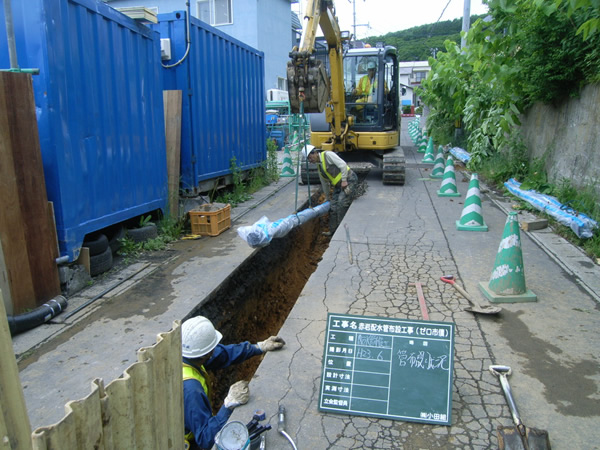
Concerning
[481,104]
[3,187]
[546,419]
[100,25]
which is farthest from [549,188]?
[3,187]

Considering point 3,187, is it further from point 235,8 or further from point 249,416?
point 235,8

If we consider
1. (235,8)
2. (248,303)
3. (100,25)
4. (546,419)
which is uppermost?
(235,8)

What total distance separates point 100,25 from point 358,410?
16.9 ft

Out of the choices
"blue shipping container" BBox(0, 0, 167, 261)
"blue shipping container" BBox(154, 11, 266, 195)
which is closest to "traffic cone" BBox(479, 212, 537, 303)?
"blue shipping container" BBox(0, 0, 167, 261)

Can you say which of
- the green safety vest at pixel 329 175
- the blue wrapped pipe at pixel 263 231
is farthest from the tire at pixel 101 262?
the green safety vest at pixel 329 175

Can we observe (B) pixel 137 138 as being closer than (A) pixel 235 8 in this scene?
Yes

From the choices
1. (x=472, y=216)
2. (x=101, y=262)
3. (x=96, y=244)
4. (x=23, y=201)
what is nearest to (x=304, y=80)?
(x=472, y=216)

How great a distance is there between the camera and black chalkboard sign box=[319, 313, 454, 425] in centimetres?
271

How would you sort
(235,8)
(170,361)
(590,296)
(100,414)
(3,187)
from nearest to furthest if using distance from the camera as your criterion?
(100,414) → (170,361) → (3,187) → (590,296) → (235,8)

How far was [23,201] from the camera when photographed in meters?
4.19

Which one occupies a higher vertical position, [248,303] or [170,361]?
[170,361]

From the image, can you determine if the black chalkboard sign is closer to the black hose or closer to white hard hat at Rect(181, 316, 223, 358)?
white hard hat at Rect(181, 316, 223, 358)

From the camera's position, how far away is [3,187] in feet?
13.1

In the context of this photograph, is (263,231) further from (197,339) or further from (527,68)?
(527,68)
